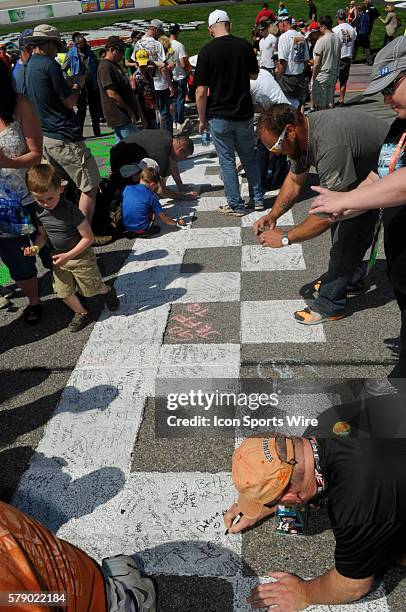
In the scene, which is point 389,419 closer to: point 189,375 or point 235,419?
point 235,419

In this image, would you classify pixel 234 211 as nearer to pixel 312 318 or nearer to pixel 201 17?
pixel 312 318

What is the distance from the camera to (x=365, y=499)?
5.14 ft

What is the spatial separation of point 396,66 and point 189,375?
217cm

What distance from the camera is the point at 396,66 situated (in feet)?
7.15

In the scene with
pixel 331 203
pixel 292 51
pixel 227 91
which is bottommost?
pixel 331 203

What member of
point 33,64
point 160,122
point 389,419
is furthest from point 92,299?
point 160,122

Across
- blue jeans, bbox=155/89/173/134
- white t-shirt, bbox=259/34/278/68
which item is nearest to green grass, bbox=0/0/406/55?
white t-shirt, bbox=259/34/278/68

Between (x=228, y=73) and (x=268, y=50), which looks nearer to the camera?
(x=228, y=73)

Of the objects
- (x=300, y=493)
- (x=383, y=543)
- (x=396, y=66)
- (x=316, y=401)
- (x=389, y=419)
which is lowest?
(x=316, y=401)

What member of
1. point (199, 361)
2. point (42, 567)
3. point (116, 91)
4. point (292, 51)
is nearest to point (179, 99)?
point (292, 51)

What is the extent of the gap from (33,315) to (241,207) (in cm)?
280

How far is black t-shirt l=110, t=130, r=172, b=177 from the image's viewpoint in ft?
18.1

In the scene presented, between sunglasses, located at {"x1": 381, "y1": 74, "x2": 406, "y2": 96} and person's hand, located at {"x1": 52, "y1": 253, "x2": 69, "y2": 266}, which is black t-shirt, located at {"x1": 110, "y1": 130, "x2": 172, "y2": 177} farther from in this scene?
sunglasses, located at {"x1": 381, "y1": 74, "x2": 406, "y2": 96}

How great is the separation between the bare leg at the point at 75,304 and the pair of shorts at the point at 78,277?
1.7 inches
